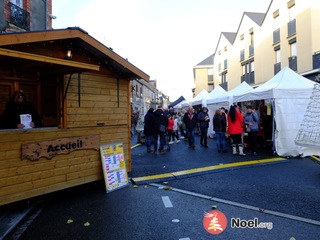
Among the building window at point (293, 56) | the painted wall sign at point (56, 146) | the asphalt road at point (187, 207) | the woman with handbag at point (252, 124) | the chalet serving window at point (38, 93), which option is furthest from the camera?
the building window at point (293, 56)

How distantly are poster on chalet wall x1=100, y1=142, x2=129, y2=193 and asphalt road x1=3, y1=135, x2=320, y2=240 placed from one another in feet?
0.66

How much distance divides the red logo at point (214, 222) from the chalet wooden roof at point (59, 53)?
3.46 metres

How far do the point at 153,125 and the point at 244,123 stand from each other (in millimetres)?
3438

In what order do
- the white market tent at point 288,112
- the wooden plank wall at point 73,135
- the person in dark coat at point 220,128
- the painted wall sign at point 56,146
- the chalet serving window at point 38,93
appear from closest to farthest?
the wooden plank wall at point 73,135, the painted wall sign at point 56,146, the chalet serving window at point 38,93, the white market tent at point 288,112, the person in dark coat at point 220,128

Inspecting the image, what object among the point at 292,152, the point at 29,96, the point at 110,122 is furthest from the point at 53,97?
the point at 292,152

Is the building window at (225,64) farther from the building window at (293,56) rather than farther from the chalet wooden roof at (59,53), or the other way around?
the chalet wooden roof at (59,53)

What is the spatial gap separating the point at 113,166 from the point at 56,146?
1411 millimetres

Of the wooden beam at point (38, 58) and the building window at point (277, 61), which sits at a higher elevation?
the building window at point (277, 61)

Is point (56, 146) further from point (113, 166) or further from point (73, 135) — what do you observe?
point (113, 166)

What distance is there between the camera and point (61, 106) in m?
5.60

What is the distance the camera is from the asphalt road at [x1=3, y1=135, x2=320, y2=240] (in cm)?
382

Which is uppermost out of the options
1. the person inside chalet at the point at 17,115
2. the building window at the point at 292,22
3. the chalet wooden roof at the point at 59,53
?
the building window at the point at 292,22

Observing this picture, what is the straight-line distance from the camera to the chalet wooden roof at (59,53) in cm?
433

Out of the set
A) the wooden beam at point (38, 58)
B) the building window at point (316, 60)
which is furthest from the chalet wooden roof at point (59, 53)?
the building window at point (316, 60)
